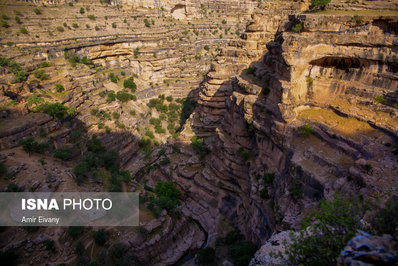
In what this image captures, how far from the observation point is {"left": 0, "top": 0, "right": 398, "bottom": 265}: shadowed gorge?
14.4 m

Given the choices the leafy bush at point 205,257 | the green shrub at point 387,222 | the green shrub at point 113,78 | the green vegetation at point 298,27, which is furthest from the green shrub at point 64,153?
the green shrub at point 387,222

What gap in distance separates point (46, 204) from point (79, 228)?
12.0 ft

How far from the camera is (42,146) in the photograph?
87.2 feet

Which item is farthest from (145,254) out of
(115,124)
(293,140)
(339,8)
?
(339,8)

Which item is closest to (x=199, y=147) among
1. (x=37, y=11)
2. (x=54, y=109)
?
(x=54, y=109)

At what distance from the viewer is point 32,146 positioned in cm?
2586

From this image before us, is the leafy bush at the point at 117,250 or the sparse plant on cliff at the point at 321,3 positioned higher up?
the sparse plant on cliff at the point at 321,3

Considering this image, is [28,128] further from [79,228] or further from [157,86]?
[157,86]

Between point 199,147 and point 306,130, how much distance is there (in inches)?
632

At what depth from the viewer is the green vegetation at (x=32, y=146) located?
2542 cm

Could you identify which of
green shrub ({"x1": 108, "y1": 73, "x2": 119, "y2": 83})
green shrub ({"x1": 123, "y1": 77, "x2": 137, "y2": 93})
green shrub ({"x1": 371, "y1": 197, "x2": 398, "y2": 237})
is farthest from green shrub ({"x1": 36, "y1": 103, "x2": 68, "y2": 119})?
green shrub ({"x1": 371, "y1": 197, "x2": 398, "y2": 237})

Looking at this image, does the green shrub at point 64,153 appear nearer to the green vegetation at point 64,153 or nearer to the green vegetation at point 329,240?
the green vegetation at point 64,153

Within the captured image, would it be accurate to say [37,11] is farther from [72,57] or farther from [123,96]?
[123,96]

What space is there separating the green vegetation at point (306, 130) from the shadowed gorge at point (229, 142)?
10cm
